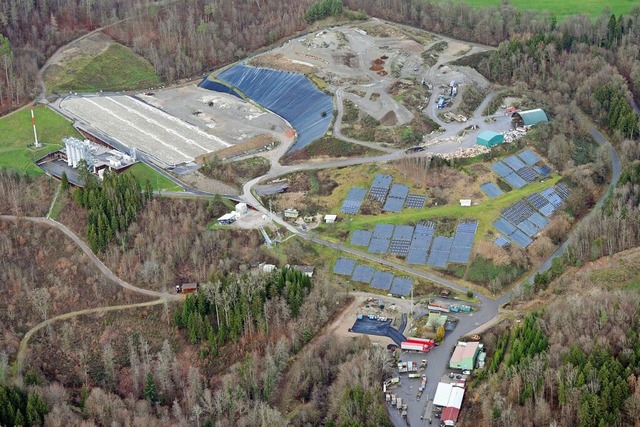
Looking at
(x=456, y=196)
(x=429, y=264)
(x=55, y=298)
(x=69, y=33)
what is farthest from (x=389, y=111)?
(x=69, y=33)

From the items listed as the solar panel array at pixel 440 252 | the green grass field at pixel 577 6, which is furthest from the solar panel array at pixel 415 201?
the green grass field at pixel 577 6

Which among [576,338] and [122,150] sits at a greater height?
[576,338]

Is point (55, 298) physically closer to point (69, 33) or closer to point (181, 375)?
point (181, 375)

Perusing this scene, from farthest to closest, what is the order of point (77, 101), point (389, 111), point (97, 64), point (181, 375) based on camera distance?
1. point (97, 64)
2. point (77, 101)
3. point (389, 111)
4. point (181, 375)

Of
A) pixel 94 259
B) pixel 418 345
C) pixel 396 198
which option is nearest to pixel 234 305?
pixel 418 345

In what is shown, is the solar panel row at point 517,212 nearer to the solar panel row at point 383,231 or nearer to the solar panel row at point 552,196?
the solar panel row at point 552,196

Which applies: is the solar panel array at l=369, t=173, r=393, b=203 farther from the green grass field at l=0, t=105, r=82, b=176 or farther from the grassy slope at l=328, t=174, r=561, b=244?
the green grass field at l=0, t=105, r=82, b=176
